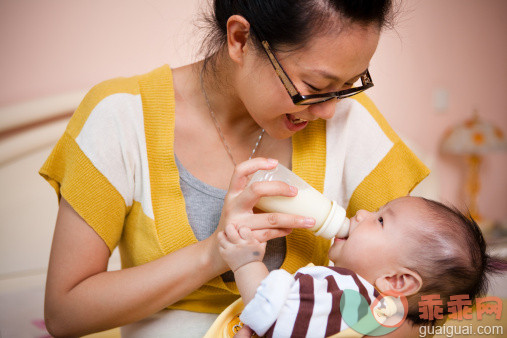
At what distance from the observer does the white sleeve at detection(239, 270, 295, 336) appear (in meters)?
0.78

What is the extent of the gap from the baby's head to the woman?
130 millimetres

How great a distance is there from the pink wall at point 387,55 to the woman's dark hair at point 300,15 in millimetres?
447

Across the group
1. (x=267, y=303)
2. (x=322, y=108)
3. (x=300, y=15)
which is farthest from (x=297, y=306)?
(x=300, y=15)

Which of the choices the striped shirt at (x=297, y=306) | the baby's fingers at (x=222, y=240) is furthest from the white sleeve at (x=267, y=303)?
the baby's fingers at (x=222, y=240)

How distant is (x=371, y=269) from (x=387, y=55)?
204 centimetres

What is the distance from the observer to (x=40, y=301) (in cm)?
168

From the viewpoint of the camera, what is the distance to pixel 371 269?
3.10 feet

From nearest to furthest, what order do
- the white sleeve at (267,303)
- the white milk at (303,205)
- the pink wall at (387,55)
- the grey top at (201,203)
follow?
the white sleeve at (267,303), the white milk at (303,205), the grey top at (201,203), the pink wall at (387,55)

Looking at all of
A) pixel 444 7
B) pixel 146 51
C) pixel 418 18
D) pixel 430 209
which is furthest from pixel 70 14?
pixel 444 7

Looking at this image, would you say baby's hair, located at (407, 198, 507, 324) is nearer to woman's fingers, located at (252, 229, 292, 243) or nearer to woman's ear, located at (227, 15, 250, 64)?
woman's fingers, located at (252, 229, 292, 243)

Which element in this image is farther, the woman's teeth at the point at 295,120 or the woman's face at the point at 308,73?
the woman's teeth at the point at 295,120

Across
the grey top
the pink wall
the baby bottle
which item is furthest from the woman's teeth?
the pink wall

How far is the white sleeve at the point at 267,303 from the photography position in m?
0.78

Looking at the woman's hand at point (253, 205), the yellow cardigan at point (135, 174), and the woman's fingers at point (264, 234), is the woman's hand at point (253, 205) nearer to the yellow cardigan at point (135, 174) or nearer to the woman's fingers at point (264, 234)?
the woman's fingers at point (264, 234)
